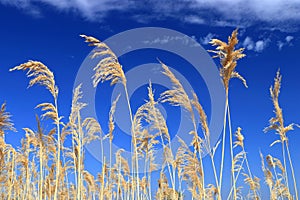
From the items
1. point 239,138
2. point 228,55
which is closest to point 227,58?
point 228,55

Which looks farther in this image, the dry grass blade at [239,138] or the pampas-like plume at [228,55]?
the dry grass blade at [239,138]

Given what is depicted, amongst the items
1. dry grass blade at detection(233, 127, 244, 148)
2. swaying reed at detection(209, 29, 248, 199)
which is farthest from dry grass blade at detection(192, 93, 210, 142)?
dry grass blade at detection(233, 127, 244, 148)

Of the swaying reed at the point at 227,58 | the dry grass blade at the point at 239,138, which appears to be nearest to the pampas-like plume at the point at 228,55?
the swaying reed at the point at 227,58

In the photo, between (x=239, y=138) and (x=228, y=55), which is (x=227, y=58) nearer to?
(x=228, y=55)

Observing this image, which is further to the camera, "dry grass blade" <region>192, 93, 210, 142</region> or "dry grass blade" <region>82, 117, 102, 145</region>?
"dry grass blade" <region>82, 117, 102, 145</region>

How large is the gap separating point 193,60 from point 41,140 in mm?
6413

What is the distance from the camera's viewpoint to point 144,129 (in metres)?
7.24

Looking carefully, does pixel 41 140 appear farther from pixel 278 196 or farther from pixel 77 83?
pixel 278 196

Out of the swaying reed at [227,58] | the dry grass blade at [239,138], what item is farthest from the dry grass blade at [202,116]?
the dry grass blade at [239,138]

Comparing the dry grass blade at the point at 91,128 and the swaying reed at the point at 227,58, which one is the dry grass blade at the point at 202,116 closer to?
the swaying reed at the point at 227,58

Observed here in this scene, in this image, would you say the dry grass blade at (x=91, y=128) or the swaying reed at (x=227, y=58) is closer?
the swaying reed at (x=227, y=58)

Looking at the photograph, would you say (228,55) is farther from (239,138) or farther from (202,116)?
(239,138)

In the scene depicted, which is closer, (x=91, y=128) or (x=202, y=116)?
(x=202, y=116)

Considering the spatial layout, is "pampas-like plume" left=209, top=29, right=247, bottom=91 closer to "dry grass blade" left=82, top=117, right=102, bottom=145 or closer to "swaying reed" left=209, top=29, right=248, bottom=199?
"swaying reed" left=209, top=29, right=248, bottom=199
